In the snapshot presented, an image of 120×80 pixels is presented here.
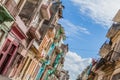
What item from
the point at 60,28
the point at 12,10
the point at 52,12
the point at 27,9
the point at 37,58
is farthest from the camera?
the point at 60,28

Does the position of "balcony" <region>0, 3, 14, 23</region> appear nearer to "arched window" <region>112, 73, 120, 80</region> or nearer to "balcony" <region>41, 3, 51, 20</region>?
"arched window" <region>112, 73, 120, 80</region>

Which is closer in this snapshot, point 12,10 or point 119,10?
point 12,10

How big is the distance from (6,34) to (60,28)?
93.2 ft

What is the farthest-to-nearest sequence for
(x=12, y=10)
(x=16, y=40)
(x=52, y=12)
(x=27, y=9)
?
(x=52, y=12)
(x=27, y=9)
(x=16, y=40)
(x=12, y=10)

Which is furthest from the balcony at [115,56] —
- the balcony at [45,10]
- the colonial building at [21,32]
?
the balcony at [45,10]

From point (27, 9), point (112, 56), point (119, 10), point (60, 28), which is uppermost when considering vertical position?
point (60, 28)

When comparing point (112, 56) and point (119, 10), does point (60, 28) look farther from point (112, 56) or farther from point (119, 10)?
point (112, 56)

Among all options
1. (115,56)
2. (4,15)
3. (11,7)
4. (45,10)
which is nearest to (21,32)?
(11,7)

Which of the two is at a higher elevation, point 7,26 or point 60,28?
point 60,28

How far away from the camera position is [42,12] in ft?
97.3

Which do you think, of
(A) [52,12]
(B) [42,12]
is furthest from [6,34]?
(A) [52,12]

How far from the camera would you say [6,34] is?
62.7 feet

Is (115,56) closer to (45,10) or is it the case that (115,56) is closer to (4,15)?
(45,10)

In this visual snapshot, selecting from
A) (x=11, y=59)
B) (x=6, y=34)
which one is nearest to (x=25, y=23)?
(x=11, y=59)
